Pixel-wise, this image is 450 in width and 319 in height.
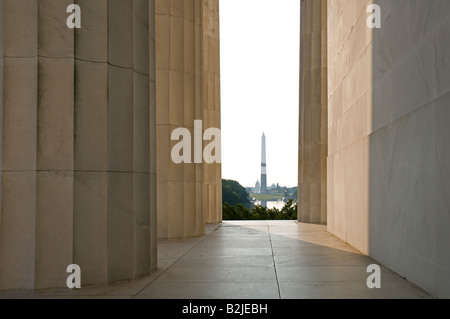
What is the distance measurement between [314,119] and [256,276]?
21.3 m

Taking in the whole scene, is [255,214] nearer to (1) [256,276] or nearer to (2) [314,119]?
(2) [314,119]

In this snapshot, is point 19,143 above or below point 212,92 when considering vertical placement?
below

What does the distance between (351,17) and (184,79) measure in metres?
7.96

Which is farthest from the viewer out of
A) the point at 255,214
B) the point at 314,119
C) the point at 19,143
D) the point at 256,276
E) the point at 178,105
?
the point at 255,214

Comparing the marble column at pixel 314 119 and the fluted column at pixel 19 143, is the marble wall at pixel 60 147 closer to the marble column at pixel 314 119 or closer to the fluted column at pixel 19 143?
→ the fluted column at pixel 19 143

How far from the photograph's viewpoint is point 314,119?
3166 cm

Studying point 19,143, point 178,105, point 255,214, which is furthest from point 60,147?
point 255,214

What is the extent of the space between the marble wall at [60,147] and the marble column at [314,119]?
21478mm

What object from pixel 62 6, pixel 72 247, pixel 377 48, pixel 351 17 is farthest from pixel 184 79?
pixel 72 247

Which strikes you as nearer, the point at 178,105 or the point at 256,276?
the point at 256,276

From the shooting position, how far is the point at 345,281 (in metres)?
11.1

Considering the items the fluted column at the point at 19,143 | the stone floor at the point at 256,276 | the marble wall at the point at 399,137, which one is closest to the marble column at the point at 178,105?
the stone floor at the point at 256,276

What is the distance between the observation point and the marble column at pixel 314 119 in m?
31.0

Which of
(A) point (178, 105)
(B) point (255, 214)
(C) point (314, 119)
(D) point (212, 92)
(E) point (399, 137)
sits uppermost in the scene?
(D) point (212, 92)
